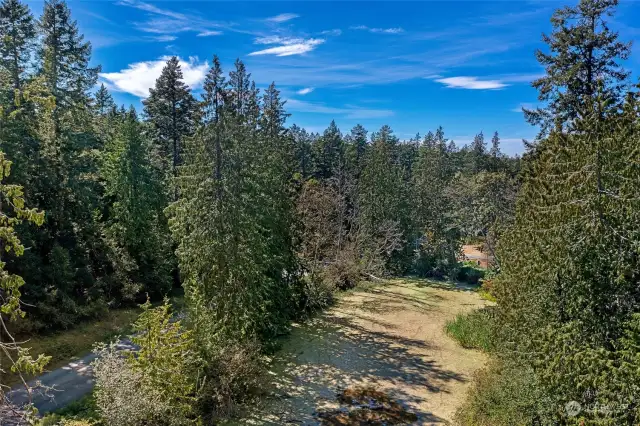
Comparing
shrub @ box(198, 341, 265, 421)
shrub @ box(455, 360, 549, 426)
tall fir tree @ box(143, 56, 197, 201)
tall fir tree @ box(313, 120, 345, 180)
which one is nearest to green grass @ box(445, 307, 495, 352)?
shrub @ box(455, 360, 549, 426)

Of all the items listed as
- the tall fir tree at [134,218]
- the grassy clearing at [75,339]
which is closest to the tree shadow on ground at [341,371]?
the grassy clearing at [75,339]

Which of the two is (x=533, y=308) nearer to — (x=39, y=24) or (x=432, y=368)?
(x=432, y=368)

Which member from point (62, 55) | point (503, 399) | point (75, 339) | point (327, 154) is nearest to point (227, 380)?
point (503, 399)

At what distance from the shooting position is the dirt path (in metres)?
12.6

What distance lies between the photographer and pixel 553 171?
10.5 meters

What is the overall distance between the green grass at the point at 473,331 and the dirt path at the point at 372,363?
0.39m

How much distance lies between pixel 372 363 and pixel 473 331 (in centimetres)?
552

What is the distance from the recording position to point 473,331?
1823 centimetres

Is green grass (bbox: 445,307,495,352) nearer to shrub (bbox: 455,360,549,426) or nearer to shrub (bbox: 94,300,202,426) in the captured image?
shrub (bbox: 455,360,549,426)

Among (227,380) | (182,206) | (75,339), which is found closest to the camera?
(227,380)

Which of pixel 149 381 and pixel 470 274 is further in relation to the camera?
pixel 470 274

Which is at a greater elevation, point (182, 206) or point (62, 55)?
point (62, 55)

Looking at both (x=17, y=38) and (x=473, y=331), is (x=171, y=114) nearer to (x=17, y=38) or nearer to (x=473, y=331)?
(x=17, y=38)

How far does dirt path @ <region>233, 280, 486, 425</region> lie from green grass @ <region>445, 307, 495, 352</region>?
39 centimetres
